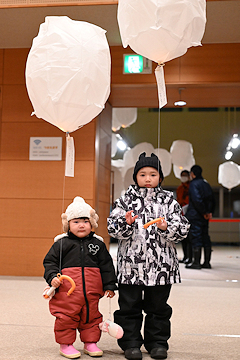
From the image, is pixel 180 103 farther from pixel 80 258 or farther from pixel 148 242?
pixel 80 258

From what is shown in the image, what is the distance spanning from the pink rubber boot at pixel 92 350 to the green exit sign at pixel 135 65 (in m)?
3.32

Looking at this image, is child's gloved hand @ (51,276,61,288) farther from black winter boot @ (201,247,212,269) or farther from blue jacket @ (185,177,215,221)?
black winter boot @ (201,247,212,269)

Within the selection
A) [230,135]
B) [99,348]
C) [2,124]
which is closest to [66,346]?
[99,348]

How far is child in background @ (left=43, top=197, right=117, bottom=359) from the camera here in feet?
Answer: 6.82

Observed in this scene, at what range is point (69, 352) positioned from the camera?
2.07 metres

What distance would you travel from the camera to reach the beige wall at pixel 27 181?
4.66 m

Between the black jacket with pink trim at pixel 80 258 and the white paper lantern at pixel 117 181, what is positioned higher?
the white paper lantern at pixel 117 181

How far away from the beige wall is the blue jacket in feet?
4.61

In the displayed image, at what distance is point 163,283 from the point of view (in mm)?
2115

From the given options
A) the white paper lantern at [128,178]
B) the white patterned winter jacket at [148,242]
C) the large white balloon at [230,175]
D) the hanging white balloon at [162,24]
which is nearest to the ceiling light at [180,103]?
the white paper lantern at [128,178]

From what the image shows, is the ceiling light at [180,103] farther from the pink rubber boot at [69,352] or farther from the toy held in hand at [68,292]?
the pink rubber boot at [69,352]

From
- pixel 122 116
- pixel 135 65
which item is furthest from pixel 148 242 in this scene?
pixel 122 116

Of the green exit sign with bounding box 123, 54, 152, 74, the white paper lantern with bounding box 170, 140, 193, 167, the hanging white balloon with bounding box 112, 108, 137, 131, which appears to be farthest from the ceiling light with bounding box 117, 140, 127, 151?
the green exit sign with bounding box 123, 54, 152, 74

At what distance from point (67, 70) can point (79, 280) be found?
109cm
